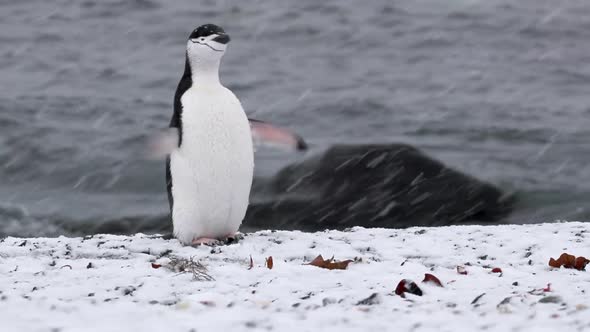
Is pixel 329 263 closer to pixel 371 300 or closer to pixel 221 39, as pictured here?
pixel 371 300

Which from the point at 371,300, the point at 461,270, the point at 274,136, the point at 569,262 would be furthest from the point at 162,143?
the point at 569,262

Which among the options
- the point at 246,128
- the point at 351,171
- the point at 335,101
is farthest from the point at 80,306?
the point at 335,101

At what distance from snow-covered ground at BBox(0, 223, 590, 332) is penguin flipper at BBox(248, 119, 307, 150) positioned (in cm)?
61

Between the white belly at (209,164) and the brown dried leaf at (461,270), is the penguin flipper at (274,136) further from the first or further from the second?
the brown dried leaf at (461,270)

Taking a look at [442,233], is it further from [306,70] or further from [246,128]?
[306,70]

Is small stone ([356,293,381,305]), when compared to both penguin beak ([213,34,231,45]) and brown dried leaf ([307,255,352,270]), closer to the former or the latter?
brown dried leaf ([307,255,352,270])

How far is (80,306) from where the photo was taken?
4219 millimetres

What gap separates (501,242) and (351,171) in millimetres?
4803

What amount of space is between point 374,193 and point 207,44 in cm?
515

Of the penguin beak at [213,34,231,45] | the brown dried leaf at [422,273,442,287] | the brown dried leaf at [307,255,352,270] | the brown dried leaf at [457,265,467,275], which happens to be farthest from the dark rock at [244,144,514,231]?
the brown dried leaf at [422,273,442,287]

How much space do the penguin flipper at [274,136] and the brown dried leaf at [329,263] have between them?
1548 mm

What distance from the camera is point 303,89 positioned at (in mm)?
27594

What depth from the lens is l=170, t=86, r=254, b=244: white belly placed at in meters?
6.26

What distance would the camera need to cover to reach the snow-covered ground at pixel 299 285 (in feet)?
12.9
